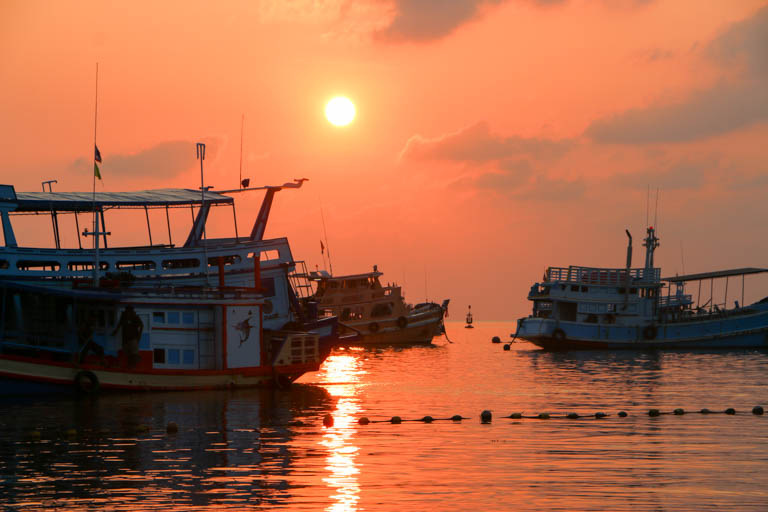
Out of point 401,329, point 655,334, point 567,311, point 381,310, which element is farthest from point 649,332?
point 381,310

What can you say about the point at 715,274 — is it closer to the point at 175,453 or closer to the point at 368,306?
the point at 368,306

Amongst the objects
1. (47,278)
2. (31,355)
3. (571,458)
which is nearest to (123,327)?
(31,355)

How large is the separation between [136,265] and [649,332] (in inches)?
2177

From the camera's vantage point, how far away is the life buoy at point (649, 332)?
304 feet

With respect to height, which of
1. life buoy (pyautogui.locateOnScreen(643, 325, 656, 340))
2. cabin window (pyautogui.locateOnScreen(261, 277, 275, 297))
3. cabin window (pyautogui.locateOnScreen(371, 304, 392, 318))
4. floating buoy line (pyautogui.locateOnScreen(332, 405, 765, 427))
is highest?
cabin window (pyautogui.locateOnScreen(261, 277, 275, 297))

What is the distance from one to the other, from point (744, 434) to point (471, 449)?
32.4 feet

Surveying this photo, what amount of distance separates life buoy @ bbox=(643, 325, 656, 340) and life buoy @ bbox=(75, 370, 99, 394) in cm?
6190

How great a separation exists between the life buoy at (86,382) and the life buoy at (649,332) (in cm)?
6190

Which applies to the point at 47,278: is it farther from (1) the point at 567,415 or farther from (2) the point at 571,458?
(2) the point at 571,458

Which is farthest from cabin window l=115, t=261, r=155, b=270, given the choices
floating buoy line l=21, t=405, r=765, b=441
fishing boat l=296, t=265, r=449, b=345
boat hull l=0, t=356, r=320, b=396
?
fishing boat l=296, t=265, r=449, b=345

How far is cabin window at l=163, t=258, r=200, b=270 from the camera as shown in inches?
2093

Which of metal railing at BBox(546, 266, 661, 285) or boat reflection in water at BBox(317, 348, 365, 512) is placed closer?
boat reflection in water at BBox(317, 348, 365, 512)

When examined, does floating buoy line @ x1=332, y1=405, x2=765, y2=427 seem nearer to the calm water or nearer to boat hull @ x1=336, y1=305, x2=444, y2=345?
the calm water

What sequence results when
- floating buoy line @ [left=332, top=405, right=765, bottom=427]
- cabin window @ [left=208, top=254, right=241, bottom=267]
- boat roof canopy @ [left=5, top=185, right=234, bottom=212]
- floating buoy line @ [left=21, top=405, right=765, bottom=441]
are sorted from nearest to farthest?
floating buoy line @ [left=21, top=405, right=765, bottom=441]
floating buoy line @ [left=332, top=405, right=765, bottom=427]
boat roof canopy @ [left=5, top=185, right=234, bottom=212]
cabin window @ [left=208, top=254, right=241, bottom=267]
